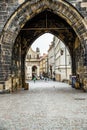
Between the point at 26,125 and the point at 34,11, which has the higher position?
the point at 34,11

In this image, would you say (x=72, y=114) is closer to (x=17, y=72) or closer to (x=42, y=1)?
(x=42, y=1)

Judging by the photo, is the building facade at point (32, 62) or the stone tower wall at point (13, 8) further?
the building facade at point (32, 62)

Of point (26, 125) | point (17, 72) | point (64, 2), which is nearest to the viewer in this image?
point (26, 125)

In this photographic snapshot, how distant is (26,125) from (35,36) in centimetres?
1559

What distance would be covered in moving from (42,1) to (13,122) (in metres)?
9.65

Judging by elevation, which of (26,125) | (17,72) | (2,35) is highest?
(2,35)

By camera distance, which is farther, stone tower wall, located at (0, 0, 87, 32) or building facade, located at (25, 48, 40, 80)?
building facade, located at (25, 48, 40, 80)

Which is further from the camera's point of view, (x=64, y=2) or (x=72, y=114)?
(x=64, y=2)

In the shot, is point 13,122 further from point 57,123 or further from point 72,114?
point 72,114

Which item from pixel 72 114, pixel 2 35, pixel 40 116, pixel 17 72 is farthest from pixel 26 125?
pixel 17 72

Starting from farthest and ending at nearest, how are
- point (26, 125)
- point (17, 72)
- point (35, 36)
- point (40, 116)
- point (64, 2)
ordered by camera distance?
point (35, 36)
point (17, 72)
point (64, 2)
point (40, 116)
point (26, 125)

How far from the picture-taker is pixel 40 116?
7.29m

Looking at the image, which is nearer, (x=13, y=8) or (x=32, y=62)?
(x=13, y=8)

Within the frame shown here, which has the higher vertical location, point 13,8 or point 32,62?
point 13,8
